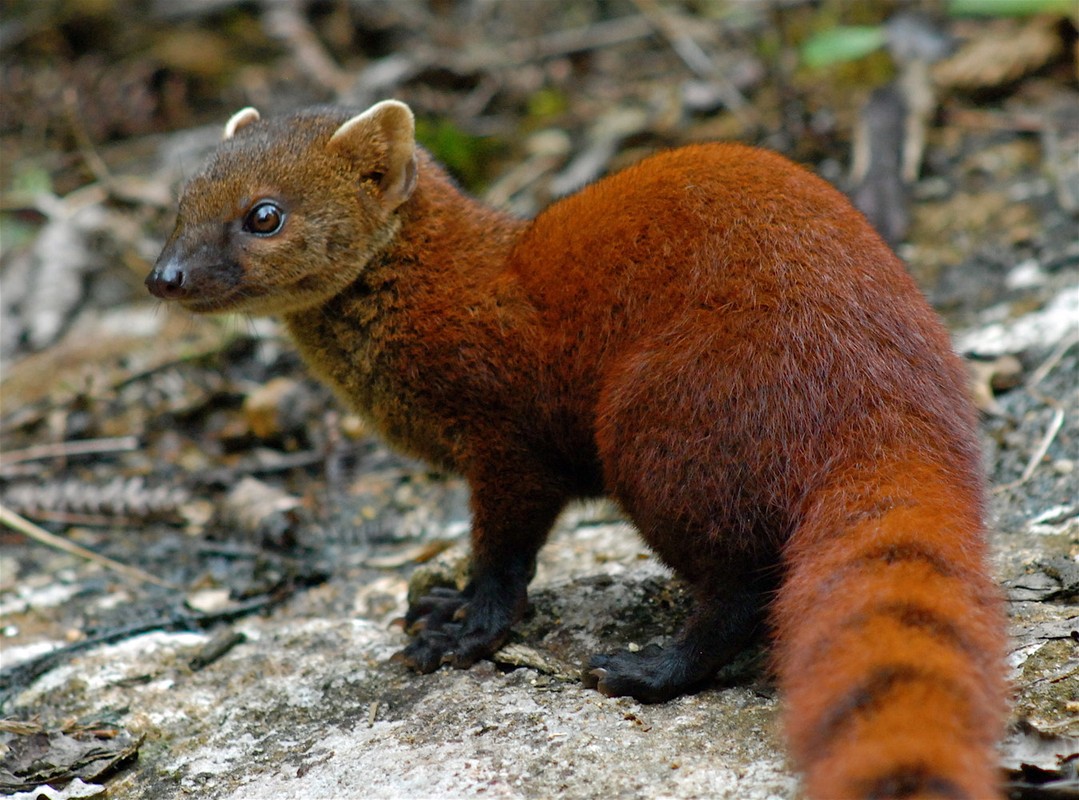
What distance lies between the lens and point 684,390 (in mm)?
3715

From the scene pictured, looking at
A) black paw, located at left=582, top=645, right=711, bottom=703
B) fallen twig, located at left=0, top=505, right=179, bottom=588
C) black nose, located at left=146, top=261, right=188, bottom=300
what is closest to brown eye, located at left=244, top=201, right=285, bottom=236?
black nose, located at left=146, top=261, right=188, bottom=300

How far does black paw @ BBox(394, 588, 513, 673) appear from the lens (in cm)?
427

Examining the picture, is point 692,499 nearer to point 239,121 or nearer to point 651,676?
point 651,676

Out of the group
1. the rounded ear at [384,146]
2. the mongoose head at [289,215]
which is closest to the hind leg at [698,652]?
the mongoose head at [289,215]

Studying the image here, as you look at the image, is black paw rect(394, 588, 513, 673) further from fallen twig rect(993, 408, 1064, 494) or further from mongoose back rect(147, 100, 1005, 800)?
fallen twig rect(993, 408, 1064, 494)

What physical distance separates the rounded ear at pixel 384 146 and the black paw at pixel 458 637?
68.9 inches

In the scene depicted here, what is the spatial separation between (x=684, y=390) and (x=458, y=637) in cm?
136

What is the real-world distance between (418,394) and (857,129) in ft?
15.6

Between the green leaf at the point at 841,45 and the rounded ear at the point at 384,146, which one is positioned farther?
the green leaf at the point at 841,45

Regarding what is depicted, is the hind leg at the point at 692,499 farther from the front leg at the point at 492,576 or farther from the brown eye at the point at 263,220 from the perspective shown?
the brown eye at the point at 263,220

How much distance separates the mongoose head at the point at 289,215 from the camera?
186 inches

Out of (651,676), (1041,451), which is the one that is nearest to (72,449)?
(651,676)

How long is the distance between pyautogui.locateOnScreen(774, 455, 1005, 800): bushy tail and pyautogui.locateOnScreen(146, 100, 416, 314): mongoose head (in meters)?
2.35

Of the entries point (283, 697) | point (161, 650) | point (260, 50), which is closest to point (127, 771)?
point (283, 697)
